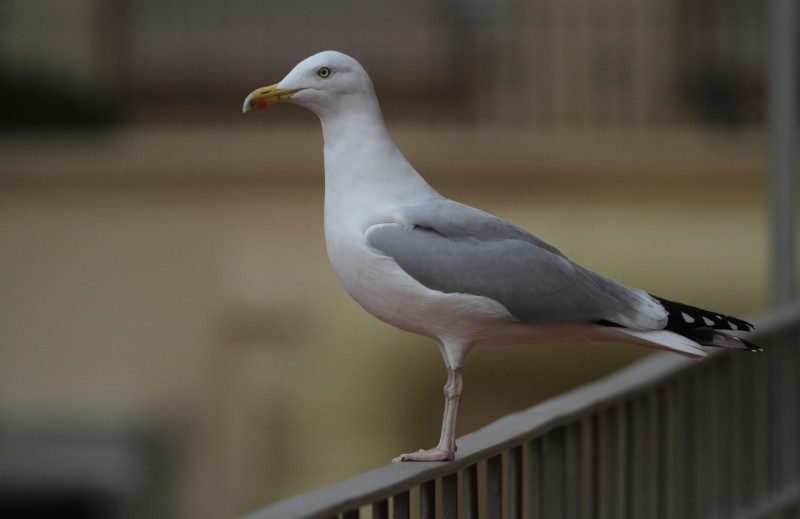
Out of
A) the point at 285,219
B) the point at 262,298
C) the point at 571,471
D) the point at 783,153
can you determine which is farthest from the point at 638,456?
the point at 285,219

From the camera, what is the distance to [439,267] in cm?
195

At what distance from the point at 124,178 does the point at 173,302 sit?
63 centimetres

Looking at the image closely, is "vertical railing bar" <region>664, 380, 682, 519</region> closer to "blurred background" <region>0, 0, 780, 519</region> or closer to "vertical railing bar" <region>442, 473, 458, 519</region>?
"vertical railing bar" <region>442, 473, 458, 519</region>

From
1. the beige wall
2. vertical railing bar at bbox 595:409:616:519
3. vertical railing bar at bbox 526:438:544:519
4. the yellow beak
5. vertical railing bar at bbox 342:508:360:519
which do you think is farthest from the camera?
the beige wall

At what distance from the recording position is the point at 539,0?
334 inches

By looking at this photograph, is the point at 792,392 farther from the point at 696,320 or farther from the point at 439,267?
the point at 439,267

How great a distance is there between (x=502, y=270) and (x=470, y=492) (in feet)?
0.85

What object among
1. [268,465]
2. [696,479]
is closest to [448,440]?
[696,479]

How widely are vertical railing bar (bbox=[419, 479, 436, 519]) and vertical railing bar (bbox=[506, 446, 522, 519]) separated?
205 mm

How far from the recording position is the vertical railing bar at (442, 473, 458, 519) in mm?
1926

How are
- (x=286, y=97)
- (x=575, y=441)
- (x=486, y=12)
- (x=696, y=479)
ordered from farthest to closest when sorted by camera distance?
(x=486, y=12) < (x=696, y=479) < (x=575, y=441) < (x=286, y=97)

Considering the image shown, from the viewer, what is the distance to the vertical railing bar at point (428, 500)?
1.88 meters

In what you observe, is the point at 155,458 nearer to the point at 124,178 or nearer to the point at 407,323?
the point at 124,178

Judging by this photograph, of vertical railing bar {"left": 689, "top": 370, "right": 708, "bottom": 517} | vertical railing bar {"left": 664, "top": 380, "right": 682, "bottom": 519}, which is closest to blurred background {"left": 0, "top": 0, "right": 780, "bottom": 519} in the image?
vertical railing bar {"left": 689, "top": 370, "right": 708, "bottom": 517}
